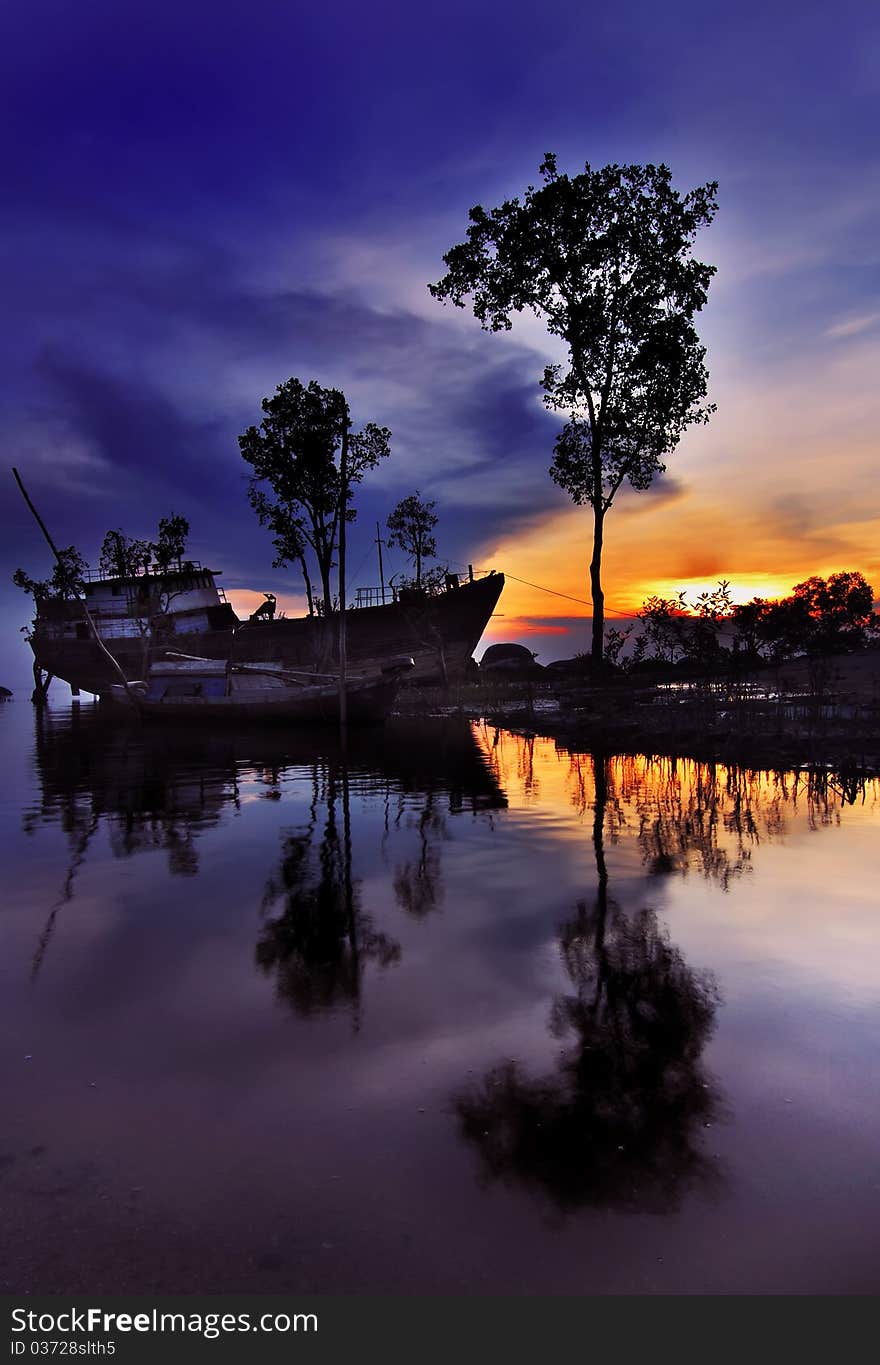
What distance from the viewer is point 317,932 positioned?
281 inches

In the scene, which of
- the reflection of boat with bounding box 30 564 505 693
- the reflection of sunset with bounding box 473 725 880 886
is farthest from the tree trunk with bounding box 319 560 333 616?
the reflection of sunset with bounding box 473 725 880 886

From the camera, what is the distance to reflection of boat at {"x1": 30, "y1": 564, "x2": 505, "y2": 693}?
Result: 50188mm

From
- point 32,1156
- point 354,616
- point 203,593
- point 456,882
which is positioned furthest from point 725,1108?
point 203,593

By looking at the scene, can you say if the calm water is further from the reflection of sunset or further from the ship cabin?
the ship cabin

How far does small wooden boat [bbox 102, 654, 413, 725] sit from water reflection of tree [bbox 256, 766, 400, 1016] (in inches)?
703

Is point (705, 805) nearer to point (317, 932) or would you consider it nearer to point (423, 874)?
point (423, 874)

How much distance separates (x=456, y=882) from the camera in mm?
8789

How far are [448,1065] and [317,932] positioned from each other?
280cm

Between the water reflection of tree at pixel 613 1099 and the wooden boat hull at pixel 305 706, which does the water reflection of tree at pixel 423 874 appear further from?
the wooden boat hull at pixel 305 706

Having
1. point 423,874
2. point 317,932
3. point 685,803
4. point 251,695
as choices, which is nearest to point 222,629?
point 251,695

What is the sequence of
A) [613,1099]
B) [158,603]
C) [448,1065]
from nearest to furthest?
[613,1099] → [448,1065] → [158,603]

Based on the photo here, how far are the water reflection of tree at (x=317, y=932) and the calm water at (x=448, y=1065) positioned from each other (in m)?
0.04

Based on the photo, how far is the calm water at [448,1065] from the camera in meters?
3.08

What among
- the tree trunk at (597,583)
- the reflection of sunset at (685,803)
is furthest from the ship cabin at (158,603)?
the reflection of sunset at (685,803)
